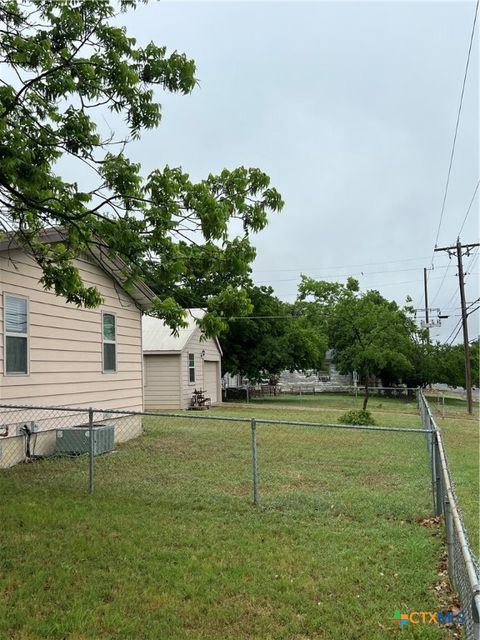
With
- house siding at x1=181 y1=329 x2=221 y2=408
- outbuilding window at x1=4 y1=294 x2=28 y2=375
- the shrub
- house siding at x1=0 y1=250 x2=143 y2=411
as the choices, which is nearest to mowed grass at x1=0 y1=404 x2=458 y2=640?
house siding at x1=0 y1=250 x2=143 y2=411

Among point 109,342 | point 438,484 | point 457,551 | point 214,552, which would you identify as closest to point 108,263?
point 109,342

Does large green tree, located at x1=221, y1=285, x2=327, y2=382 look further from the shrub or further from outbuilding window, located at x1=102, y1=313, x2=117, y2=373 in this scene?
outbuilding window, located at x1=102, y1=313, x2=117, y2=373

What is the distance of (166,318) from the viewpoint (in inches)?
246

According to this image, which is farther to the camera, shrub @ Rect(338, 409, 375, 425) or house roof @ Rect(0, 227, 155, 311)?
shrub @ Rect(338, 409, 375, 425)

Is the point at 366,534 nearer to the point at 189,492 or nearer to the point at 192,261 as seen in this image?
the point at 189,492

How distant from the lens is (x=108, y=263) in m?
11.0

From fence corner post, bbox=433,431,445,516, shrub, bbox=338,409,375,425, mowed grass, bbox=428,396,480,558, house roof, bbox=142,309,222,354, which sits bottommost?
mowed grass, bbox=428,396,480,558

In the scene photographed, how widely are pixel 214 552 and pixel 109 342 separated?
24.7 ft

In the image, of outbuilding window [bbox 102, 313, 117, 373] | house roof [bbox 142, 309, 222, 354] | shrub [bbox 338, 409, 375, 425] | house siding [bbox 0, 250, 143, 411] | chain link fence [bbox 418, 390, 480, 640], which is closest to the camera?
chain link fence [bbox 418, 390, 480, 640]

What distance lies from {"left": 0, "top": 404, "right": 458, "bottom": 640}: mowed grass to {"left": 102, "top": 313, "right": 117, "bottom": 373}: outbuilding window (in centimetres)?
315

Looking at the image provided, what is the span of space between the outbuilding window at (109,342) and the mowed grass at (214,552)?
10.3ft

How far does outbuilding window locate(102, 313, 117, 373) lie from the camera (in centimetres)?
1135

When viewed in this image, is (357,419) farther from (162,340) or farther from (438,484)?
(438,484)

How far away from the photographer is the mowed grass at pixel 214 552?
3432 millimetres
